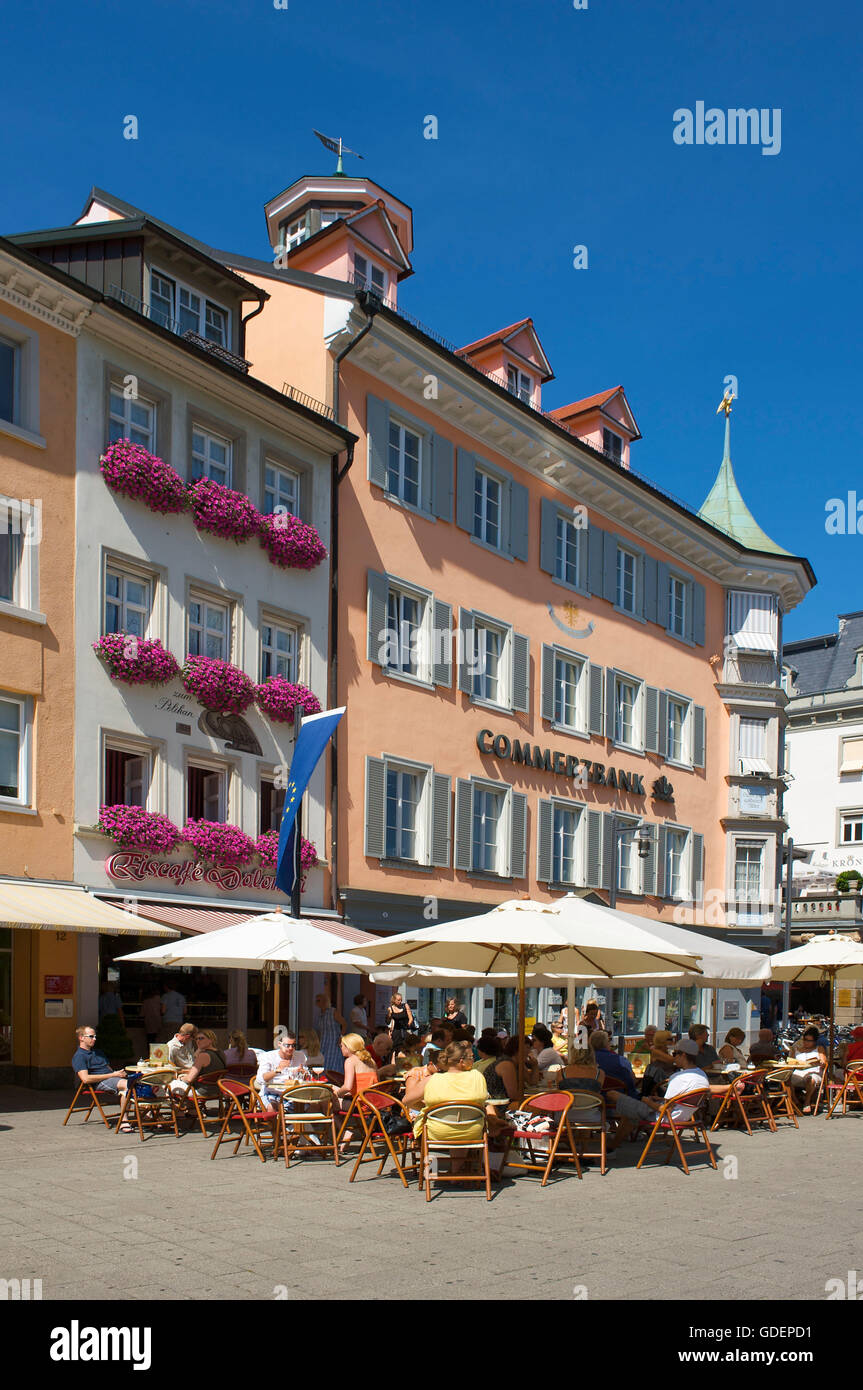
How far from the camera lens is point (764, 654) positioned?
40469 millimetres

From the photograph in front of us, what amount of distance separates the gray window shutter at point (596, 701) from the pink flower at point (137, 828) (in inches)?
575

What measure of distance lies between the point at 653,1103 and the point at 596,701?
19967mm

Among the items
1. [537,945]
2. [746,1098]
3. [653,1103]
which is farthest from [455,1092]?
[746,1098]

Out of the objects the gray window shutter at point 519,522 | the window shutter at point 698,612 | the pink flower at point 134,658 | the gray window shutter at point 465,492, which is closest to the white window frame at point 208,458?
the pink flower at point 134,658

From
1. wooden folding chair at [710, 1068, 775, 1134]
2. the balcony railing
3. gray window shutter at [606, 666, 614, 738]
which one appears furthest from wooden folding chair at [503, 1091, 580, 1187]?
gray window shutter at [606, 666, 614, 738]

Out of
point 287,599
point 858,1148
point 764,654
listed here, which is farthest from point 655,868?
point 858,1148

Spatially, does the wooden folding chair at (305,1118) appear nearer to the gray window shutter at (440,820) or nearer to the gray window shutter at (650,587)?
the gray window shutter at (440,820)

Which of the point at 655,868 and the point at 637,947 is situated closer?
the point at 637,947

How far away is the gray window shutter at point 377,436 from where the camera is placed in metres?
26.8

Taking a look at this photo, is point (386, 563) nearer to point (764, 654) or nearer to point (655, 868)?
point (655, 868)

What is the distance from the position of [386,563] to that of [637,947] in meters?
15.2

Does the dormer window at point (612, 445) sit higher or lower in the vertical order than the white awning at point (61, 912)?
higher

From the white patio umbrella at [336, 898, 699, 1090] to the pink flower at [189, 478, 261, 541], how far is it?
979 centimetres

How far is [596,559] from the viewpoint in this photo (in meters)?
34.2
